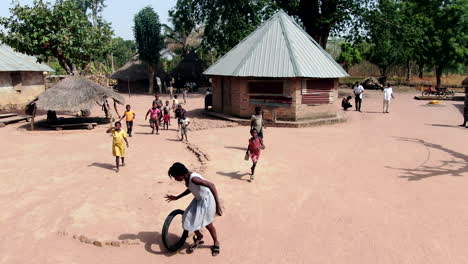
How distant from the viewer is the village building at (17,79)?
75.5ft

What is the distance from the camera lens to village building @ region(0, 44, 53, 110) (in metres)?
23.0

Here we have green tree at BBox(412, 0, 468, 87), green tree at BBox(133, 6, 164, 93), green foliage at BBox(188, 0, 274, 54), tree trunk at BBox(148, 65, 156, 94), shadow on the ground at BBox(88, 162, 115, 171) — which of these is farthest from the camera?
tree trunk at BBox(148, 65, 156, 94)

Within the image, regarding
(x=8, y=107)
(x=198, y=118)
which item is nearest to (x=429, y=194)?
(x=198, y=118)

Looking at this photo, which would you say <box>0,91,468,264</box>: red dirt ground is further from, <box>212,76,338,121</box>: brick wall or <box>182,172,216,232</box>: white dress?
<box>212,76,338,121</box>: brick wall

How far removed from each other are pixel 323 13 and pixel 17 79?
74.6ft

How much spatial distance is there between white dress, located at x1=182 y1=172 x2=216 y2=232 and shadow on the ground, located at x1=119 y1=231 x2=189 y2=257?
70 centimetres

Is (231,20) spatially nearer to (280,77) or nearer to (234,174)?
(280,77)

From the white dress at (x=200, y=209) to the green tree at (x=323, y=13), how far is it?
80.1 ft

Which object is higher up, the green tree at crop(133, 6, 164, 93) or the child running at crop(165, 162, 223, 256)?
the green tree at crop(133, 6, 164, 93)

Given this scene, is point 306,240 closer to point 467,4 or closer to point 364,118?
point 364,118

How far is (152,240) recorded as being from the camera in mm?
5957

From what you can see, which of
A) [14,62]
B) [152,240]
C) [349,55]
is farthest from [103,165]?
[349,55]

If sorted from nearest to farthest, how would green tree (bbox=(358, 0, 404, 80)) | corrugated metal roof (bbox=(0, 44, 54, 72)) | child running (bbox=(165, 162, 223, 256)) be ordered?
child running (bbox=(165, 162, 223, 256)) < corrugated metal roof (bbox=(0, 44, 54, 72)) < green tree (bbox=(358, 0, 404, 80))

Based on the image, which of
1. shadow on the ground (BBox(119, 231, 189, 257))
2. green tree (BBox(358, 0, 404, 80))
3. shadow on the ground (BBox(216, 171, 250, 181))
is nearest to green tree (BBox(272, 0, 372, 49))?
green tree (BBox(358, 0, 404, 80))
